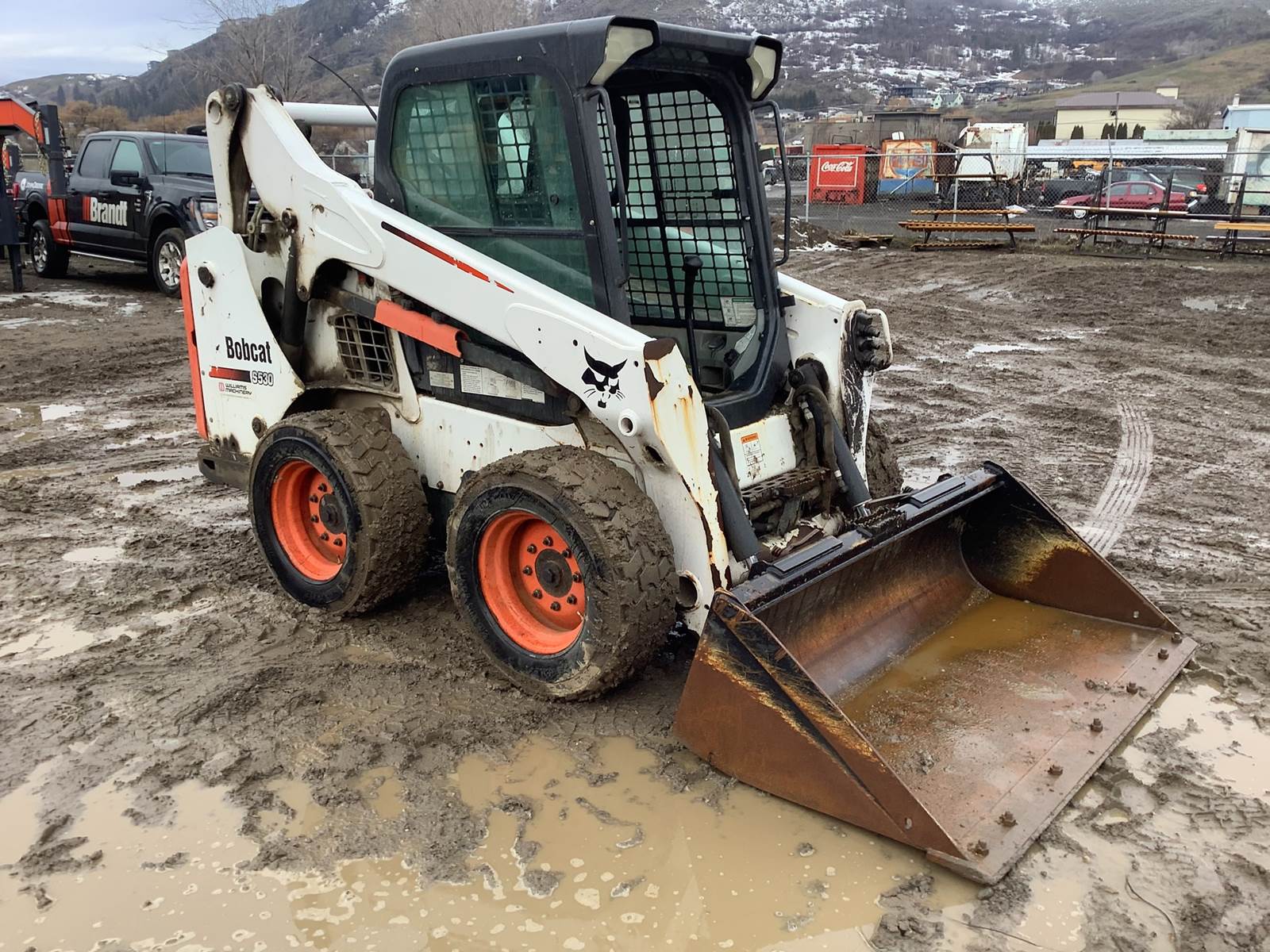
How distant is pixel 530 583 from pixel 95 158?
39.7 ft

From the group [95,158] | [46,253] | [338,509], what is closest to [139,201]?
[95,158]

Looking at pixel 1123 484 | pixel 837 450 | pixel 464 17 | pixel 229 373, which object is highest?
pixel 464 17

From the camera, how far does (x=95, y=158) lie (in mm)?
13383

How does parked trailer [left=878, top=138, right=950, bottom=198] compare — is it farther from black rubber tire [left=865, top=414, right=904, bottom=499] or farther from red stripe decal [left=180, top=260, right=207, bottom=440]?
red stripe decal [left=180, top=260, right=207, bottom=440]

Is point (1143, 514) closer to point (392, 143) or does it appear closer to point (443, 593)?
point (443, 593)

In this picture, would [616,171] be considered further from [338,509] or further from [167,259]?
[167,259]

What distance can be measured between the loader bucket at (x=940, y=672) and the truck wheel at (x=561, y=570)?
0.33 m

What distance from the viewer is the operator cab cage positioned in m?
3.84

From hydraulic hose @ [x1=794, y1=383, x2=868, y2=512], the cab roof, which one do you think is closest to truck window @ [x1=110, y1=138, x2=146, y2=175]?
the cab roof

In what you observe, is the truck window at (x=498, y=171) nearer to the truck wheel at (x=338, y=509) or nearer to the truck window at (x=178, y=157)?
the truck wheel at (x=338, y=509)

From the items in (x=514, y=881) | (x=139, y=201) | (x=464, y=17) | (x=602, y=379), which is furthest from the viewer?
(x=464, y=17)

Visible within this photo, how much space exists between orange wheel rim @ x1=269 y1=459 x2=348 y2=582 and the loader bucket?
2051 mm

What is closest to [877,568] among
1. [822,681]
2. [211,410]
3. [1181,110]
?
[822,681]

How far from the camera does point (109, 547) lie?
18.6ft
